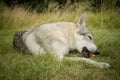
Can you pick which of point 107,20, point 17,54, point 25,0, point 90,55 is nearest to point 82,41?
point 90,55

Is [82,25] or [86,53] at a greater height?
[82,25]

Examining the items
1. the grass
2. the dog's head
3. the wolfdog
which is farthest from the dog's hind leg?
the dog's head

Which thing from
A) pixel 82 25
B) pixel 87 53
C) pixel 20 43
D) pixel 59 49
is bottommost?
pixel 87 53

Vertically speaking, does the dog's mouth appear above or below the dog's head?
below

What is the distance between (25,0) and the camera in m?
16.5

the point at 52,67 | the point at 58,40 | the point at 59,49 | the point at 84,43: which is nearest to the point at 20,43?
the point at 58,40

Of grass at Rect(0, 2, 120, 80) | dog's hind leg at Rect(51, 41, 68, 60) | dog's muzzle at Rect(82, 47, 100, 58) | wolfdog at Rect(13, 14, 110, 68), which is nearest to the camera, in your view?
grass at Rect(0, 2, 120, 80)

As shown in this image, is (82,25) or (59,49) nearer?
(59,49)

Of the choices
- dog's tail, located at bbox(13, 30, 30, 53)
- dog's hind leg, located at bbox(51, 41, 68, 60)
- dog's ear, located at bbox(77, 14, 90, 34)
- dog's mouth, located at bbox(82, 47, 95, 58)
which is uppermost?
dog's ear, located at bbox(77, 14, 90, 34)

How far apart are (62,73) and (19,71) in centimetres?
64

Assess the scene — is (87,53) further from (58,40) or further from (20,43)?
(20,43)

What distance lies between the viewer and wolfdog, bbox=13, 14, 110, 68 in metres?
5.74

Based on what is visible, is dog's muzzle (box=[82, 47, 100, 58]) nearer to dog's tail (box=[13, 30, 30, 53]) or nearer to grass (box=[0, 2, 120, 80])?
grass (box=[0, 2, 120, 80])

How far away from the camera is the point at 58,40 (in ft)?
19.2
